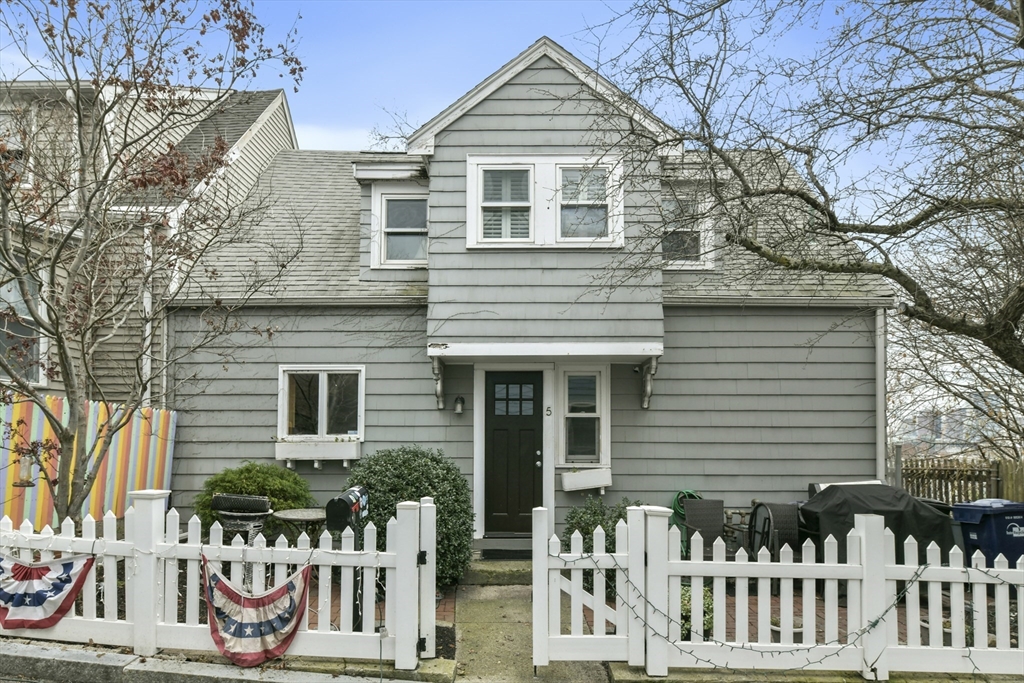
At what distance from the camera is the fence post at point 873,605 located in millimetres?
5414

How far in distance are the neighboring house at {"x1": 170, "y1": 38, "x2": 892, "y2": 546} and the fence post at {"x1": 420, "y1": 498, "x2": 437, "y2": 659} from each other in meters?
4.34

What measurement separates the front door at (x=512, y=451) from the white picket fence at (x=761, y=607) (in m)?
4.56

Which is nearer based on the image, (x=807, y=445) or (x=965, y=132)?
(x=965, y=132)

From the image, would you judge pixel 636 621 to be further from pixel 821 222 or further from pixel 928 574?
pixel 821 222

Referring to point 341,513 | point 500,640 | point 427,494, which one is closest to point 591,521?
point 427,494

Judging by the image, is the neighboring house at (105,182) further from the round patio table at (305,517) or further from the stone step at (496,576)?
the stone step at (496,576)

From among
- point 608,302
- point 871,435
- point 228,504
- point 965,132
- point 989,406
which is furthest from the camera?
point 989,406

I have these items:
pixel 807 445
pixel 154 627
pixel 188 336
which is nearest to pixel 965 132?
pixel 807 445

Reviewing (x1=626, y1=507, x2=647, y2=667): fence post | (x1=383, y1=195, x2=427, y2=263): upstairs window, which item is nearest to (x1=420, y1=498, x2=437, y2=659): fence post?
(x1=626, y1=507, x2=647, y2=667): fence post

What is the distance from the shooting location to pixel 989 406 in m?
15.9

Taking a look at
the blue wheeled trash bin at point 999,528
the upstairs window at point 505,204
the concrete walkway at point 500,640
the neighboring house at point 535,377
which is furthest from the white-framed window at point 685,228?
the blue wheeled trash bin at point 999,528

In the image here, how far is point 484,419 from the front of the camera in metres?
10.2

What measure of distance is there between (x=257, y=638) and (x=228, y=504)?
7.19 ft

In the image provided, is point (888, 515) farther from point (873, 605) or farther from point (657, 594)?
point (657, 594)
